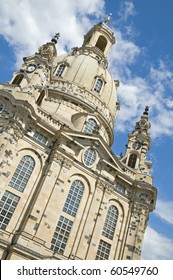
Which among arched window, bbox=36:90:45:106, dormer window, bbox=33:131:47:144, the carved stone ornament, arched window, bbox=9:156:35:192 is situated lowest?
arched window, bbox=9:156:35:192

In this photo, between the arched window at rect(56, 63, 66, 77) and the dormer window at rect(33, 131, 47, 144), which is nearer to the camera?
the dormer window at rect(33, 131, 47, 144)

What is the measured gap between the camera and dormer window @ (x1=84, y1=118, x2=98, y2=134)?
36.7 metres

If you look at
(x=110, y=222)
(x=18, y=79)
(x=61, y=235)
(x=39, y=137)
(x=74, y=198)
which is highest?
(x=18, y=79)

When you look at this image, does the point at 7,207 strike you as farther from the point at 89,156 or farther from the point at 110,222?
the point at 110,222

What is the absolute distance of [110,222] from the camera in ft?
99.5

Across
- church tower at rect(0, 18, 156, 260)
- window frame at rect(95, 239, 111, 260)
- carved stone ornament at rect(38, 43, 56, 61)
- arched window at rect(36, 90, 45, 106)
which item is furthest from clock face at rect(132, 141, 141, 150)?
carved stone ornament at rect(38, 43, 56, 61)

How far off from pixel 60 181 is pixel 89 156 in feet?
16.1

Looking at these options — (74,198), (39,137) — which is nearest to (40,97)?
(39,137)

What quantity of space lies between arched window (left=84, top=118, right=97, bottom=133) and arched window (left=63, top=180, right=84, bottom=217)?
8.91 meters

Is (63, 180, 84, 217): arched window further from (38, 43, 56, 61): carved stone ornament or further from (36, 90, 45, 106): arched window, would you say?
(38, 43, 56, 61): carved stone ornament

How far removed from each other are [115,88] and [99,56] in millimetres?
6553

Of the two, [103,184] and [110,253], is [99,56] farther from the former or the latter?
[110,253]

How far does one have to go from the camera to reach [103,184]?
30.8 meters
